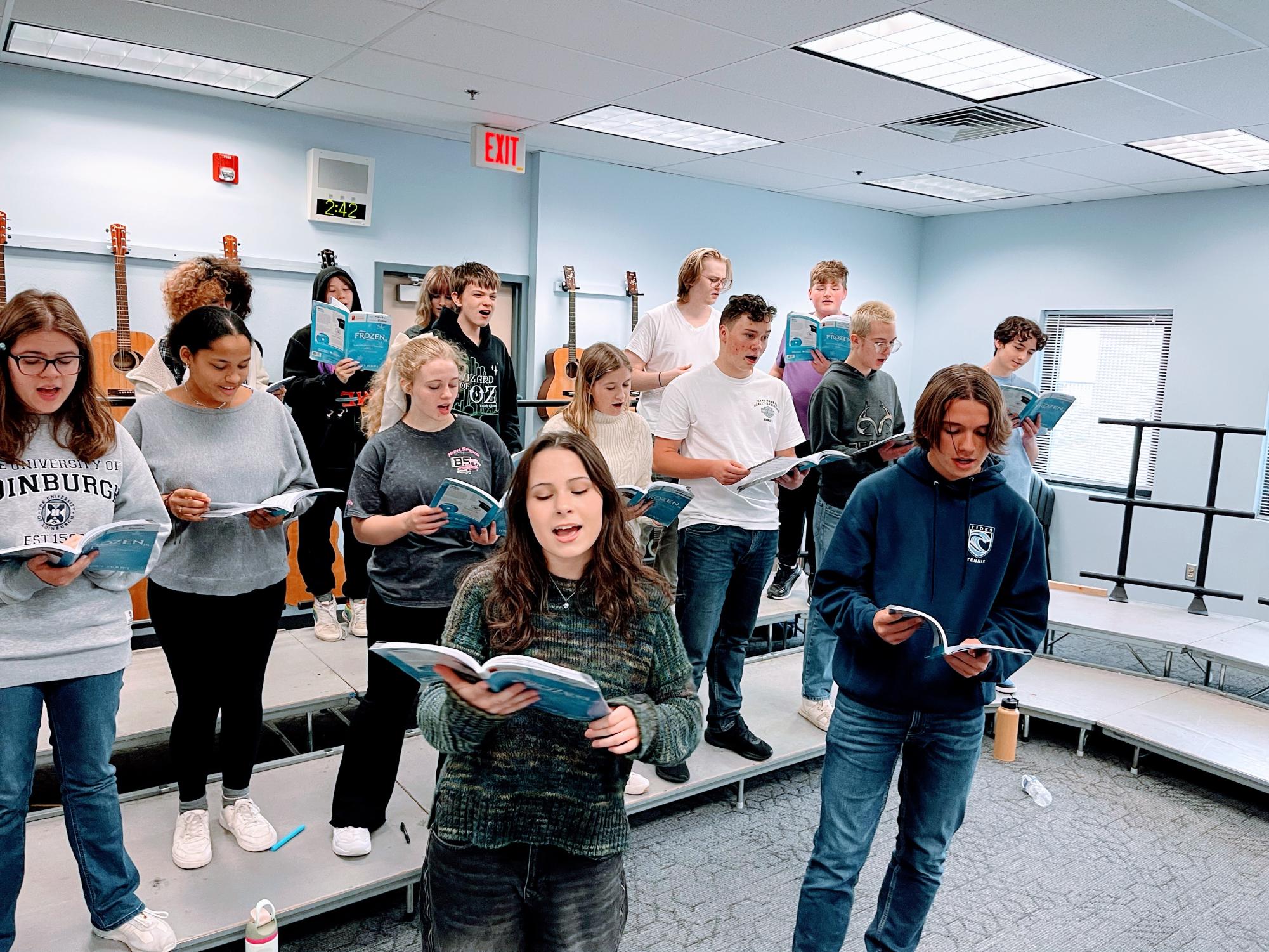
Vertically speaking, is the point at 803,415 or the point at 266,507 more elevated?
the point at 803,415

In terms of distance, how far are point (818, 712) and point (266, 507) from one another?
2.35 m

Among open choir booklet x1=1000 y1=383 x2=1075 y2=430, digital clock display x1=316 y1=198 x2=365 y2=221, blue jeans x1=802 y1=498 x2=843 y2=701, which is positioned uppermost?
digital clock display x1=316 y1=198 x2=365 y2=221

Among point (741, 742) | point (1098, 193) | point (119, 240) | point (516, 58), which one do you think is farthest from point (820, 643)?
point (1098, 193)

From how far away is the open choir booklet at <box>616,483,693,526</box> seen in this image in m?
2.70

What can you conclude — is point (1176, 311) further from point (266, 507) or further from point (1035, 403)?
point (266, 507)

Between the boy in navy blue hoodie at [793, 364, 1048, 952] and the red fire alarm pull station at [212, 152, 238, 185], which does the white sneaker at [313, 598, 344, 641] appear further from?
the red fire alarm pull station at [212, 152, 238, 185]

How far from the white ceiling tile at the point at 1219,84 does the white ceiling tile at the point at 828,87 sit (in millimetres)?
860

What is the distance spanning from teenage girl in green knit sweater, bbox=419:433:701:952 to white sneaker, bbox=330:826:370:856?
99 centimetres

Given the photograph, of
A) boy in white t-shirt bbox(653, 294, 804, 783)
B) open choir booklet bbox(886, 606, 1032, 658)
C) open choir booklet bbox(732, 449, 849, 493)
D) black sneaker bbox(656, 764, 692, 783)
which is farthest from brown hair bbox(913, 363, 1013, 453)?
black sneaker bbox(656, 764, 692, 783)

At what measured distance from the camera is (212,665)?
2.31 meters

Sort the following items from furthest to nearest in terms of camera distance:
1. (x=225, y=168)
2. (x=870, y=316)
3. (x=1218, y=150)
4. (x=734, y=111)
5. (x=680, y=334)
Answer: (x=1218, y=150)
(x=225, y=168)
(x=734, y=111)
(x=680, y=334)
(x=870, y=316)

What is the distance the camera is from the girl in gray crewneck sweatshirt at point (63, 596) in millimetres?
1810

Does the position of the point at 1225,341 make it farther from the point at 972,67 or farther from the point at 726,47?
the point at 726,47

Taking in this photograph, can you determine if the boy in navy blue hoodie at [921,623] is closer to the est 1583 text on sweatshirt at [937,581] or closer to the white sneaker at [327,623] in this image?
the est 1583 text on sweatshirt at [937,581]
